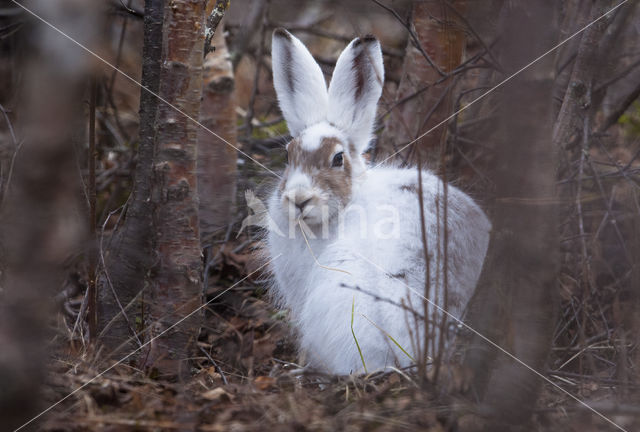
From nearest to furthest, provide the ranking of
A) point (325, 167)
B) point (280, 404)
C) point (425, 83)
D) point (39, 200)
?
point (39, 200)
point (280, 404)
point (325, 167)
point (425, 83)

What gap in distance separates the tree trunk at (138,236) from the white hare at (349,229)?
0.82 m

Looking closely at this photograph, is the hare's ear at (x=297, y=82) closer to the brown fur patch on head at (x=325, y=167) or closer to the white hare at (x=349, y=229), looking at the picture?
the white hare at (x=349, y=229)

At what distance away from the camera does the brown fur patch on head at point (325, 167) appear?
142 inches

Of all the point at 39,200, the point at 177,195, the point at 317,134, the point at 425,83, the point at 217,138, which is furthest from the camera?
the point at 217,138

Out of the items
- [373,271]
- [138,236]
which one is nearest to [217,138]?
[138,236]

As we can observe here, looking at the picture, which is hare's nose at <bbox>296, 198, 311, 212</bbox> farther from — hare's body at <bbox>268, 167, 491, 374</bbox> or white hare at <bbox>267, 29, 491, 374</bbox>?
hare's body at <bbox>268, 167, 491, 374</bbox>

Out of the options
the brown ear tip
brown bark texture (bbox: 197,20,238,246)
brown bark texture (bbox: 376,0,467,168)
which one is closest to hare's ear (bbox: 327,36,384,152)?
the brown ear tip

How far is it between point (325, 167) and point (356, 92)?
1.97 ft

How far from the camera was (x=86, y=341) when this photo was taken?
3.28 meters

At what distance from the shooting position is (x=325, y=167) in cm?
368

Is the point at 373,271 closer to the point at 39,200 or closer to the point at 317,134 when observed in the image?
the point at 317,134

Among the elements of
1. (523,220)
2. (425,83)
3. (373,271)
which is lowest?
(373,271)

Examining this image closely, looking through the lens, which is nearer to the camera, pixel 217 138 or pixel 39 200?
pixel 39 200

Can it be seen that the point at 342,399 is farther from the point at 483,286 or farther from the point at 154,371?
the point at 154,371
